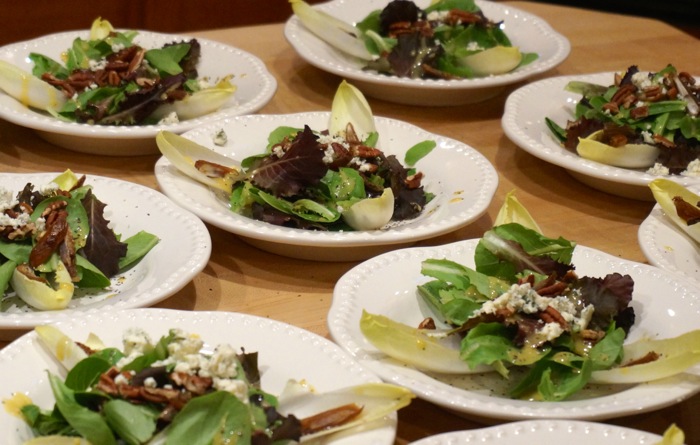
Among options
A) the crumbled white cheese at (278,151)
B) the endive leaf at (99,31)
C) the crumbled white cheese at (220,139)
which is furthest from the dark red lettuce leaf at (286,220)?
the endive leaf at (99,31)

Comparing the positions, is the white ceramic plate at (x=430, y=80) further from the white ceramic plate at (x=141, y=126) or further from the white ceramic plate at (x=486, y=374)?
the white ceramic plate at (x=486, y=374)

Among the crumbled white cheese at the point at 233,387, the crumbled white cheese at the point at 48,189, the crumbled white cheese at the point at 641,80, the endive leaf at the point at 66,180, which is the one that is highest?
the crumbled white cheese at the point at 641,80

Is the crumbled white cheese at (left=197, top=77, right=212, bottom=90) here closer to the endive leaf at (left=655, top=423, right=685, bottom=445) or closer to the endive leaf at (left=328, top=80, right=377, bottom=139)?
the endive leaf at (left=328, top=80, right=377, bottom=139)

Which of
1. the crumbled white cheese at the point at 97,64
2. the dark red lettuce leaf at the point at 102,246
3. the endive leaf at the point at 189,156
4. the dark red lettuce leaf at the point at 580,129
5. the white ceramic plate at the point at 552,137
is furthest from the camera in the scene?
the crumbled white cheese at the point at 97,64

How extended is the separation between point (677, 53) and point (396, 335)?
1.90 metres

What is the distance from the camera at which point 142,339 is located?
49.6 inches

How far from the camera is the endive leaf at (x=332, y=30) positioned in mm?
2506

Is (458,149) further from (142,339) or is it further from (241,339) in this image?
(142,339)

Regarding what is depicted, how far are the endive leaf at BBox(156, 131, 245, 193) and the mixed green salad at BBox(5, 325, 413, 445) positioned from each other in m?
0.59

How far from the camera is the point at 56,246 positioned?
61.0 inches

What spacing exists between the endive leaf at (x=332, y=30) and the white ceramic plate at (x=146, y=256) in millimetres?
914

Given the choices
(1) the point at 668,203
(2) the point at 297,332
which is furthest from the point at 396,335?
(1) the point at 668,203

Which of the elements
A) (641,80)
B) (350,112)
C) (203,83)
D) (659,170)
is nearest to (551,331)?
(659,170)

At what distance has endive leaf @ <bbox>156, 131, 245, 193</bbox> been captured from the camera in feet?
5.96
